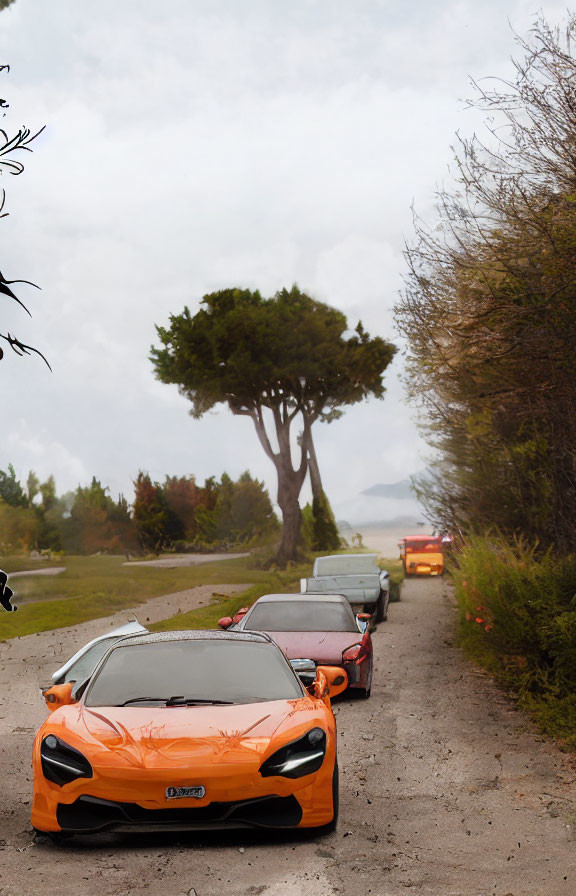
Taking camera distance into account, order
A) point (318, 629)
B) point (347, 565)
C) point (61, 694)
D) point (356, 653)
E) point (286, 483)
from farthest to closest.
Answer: point (286, 483), point (347, 565), point (318, 629), point (356, 653), point (61, 694)

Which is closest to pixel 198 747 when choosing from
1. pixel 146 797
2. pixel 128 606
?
pixel 146 797

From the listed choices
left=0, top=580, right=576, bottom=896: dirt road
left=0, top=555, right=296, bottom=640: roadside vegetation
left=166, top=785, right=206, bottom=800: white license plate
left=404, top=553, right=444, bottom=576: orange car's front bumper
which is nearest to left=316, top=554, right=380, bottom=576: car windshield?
left=0, top=555, right=296, bottom=640: roadside vegetation

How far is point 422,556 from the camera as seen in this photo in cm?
4331

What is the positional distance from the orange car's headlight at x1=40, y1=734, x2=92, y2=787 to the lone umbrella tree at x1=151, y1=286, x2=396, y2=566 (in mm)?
41962

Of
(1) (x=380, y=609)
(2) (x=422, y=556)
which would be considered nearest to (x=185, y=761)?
(1) (x=380, y=609)

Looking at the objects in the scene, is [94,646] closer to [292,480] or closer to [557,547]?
[557,547]

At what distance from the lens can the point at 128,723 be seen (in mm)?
7039

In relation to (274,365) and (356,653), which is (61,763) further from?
(274,365)

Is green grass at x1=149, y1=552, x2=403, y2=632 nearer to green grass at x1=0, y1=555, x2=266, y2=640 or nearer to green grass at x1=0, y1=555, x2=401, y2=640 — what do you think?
green grass at x1=0, y1=555, x2=401, y2=640

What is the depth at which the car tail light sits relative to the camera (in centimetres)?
1376

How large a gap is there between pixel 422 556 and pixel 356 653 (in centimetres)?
2996

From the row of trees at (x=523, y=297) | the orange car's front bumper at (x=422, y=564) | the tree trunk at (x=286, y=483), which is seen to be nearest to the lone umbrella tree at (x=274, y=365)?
the tree trunk at (x=286, y=483)

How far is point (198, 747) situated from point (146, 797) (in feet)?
1.50

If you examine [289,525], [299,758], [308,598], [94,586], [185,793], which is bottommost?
[185,793]
